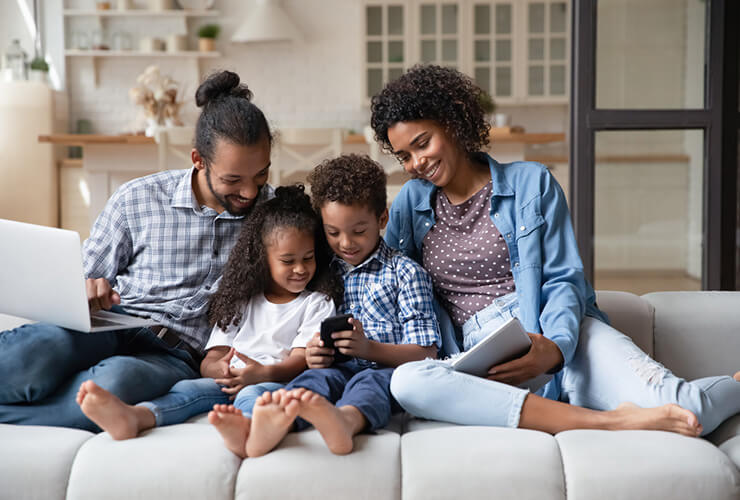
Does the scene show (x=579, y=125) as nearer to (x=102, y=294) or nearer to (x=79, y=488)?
(x=102, y=294)

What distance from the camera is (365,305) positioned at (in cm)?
182

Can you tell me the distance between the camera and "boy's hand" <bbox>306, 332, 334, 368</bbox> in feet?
5.41

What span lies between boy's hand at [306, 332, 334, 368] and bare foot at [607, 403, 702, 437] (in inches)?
23.6

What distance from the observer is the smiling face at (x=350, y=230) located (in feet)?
5.87

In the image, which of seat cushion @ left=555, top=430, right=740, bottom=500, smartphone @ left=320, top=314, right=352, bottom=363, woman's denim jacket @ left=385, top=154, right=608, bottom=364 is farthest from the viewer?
woman's denim jacket @ left=385, top=154, right=608, bottom=364

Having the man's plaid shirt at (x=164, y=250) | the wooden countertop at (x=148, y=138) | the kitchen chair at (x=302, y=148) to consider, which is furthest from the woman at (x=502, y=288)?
the wooden countertop at (x=148, y=138)

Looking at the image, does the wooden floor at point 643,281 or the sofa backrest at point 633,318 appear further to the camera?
the wooden floor at point 643,281

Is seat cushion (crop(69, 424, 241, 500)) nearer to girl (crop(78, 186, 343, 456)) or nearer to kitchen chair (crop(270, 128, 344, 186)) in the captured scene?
girl (crop(78, 186, 343, 456))

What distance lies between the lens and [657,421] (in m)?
1.40

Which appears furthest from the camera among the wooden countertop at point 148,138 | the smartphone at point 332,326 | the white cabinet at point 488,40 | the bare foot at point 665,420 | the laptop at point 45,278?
the white cabinet at point 488,40

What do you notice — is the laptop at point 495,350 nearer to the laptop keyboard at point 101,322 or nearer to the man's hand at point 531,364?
the man's hand at point 531,364

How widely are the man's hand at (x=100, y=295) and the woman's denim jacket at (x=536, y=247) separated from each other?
29.4 inches

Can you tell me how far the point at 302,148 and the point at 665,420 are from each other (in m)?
3.56

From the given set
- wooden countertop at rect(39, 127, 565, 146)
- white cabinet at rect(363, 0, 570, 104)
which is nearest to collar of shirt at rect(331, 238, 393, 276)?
wooden countertop at rect(39, 127, 565, 146)
